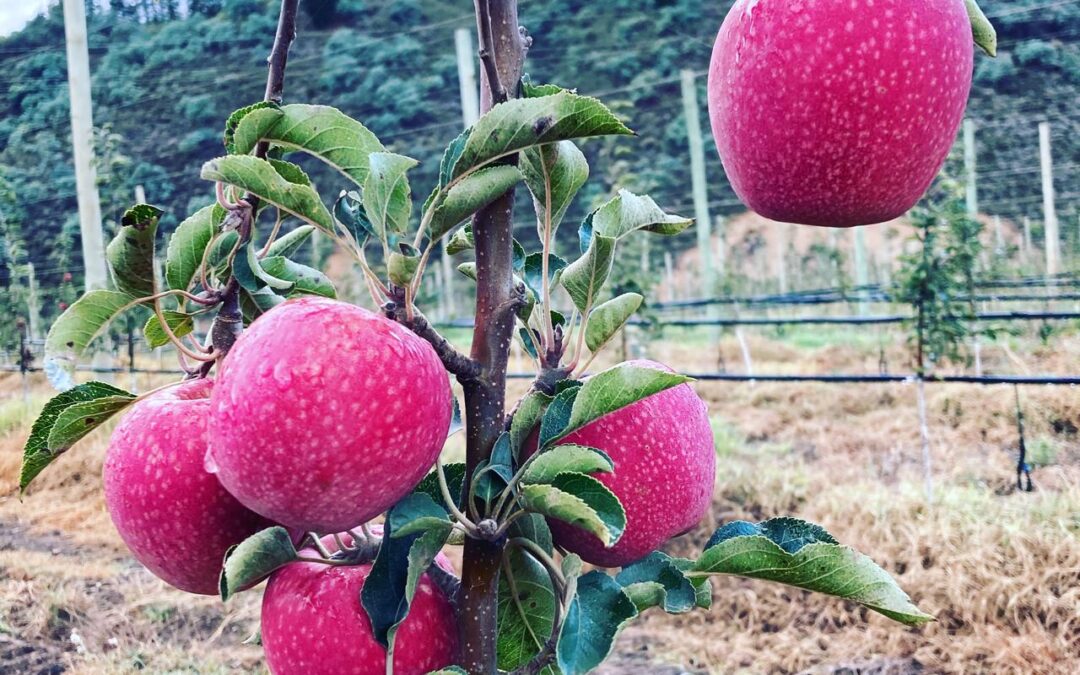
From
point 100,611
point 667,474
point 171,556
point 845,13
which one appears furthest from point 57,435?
point 100,611

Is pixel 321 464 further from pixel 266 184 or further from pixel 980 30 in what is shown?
pixel 980 30

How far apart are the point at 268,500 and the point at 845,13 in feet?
1.17

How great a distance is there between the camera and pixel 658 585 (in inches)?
15.9

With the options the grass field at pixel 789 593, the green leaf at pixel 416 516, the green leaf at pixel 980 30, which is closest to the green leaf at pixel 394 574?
the green leaf at pixel 416 516

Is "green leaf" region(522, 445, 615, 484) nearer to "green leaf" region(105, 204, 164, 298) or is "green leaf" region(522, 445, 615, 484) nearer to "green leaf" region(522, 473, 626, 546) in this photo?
"green leaf" region(522, 473, 626, 546)

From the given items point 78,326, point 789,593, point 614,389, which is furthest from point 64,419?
point 789,593

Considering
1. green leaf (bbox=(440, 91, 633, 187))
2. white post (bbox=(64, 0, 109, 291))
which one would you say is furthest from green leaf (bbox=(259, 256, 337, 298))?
white post (bbox=(64, 0, 109, 291))

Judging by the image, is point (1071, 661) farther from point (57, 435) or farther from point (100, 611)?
point (100, 611)

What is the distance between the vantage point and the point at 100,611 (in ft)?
7.84

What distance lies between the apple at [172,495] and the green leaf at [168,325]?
5cm

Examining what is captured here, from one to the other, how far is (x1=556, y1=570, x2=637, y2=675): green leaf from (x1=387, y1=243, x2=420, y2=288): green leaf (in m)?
0.15

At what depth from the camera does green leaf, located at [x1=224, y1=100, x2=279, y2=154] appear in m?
0.35

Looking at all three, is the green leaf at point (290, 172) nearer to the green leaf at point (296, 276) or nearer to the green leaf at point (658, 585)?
the green leaf at point (296, 276)

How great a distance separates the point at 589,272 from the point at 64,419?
0.88 ft
